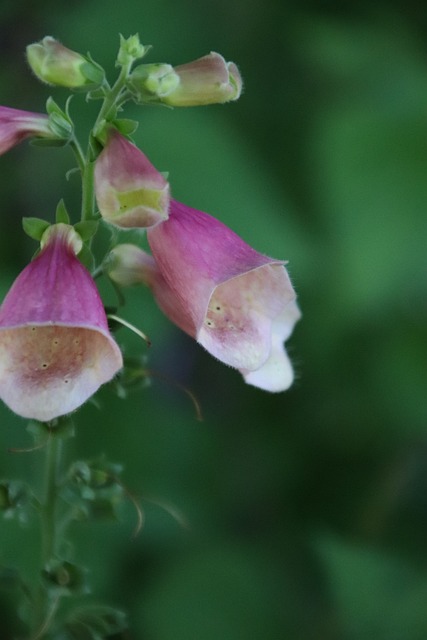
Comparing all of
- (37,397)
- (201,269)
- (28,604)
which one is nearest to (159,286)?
(201,269)

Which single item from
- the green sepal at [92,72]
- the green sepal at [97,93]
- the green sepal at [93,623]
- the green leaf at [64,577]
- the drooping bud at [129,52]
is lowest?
the green sepal at [93,623]

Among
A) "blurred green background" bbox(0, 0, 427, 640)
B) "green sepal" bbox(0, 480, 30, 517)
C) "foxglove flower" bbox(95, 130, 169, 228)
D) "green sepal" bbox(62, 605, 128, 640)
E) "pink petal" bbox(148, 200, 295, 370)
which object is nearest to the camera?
"foxglove flower" bbox(95, 130, 169, 228)

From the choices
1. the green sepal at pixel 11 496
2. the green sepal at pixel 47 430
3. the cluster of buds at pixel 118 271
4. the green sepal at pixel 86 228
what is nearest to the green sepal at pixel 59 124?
the cluster of buds at pixel 118 271

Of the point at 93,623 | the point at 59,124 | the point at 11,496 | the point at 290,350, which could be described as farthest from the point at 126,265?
the point at 290,350

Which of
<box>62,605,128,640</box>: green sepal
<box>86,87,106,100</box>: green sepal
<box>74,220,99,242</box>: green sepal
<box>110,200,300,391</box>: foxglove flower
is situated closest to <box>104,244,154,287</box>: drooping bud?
<box>110,200,300,391</box>: foxglove flower

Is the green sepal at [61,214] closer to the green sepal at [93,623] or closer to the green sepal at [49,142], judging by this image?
the green sepal at [49,142]

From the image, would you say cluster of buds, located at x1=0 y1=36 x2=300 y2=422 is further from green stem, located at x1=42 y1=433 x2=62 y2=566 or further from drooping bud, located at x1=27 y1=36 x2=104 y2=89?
green stem, located at x1=42 y1=433 x2=62 y2=566

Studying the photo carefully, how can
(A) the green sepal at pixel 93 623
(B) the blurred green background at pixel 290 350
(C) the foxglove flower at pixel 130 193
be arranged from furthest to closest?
(B) the blurred green background at pixel 290 350 → (A) the green sepal at pixel 93 623 → (C) the foxglove flower at pixel 130 193

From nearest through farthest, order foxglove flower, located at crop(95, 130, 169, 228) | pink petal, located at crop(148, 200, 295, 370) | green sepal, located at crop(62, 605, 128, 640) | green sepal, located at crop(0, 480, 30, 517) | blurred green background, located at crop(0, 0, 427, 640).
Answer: foxglove flower, located at crop(95, 130, 169, 228), pink petal, located at crop(148, 200, 295, 370), green sepal, located at crop(0, 480, 30, 517), green sepal, located at crop(62, 605, 128, 640), blurred green background, located at crop(0, 0, 427, 640)
